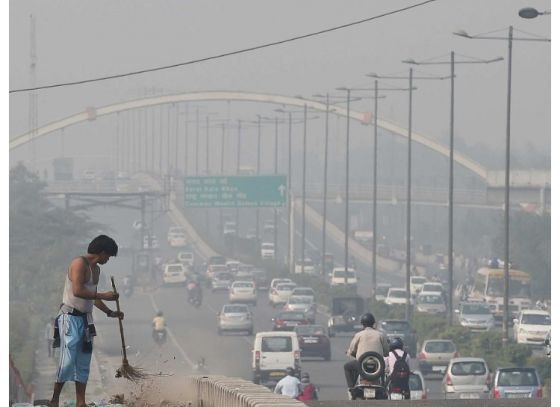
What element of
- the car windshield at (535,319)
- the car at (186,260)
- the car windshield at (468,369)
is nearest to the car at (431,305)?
the car windshield at (535,319)

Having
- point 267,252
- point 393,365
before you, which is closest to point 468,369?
point 393,365

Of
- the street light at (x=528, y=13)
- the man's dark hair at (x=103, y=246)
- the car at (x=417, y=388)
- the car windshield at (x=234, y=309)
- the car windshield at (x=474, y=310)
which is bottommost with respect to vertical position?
the car windshield at (x=234, y=309)

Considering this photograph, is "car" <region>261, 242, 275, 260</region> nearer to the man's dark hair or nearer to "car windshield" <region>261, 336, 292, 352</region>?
"car windshield" <region>261, 336, 292, 352</region>

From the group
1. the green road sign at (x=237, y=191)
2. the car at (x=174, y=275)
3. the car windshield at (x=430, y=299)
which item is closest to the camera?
the car windshield at (x=430, y=299)

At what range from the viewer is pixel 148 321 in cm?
9219

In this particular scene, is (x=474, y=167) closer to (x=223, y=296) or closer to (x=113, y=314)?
(x=223, y=296)

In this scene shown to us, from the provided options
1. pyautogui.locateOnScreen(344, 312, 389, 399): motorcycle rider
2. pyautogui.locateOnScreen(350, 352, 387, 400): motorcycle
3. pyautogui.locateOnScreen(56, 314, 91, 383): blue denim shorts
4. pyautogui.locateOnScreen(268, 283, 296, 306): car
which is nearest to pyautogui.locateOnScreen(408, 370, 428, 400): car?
pyautogui.locateOnScreen(344, 312, 389, 399): motorcycle rider

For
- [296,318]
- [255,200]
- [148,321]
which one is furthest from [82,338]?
[255,200]

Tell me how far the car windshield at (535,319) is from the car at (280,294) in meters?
32.1

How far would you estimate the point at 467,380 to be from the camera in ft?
143

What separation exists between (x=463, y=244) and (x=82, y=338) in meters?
187

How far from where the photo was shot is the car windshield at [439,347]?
55.9 m

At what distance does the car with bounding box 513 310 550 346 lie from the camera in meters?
66.2

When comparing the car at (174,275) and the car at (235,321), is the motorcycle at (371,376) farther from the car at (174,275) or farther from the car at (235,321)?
the car at (174,275)
